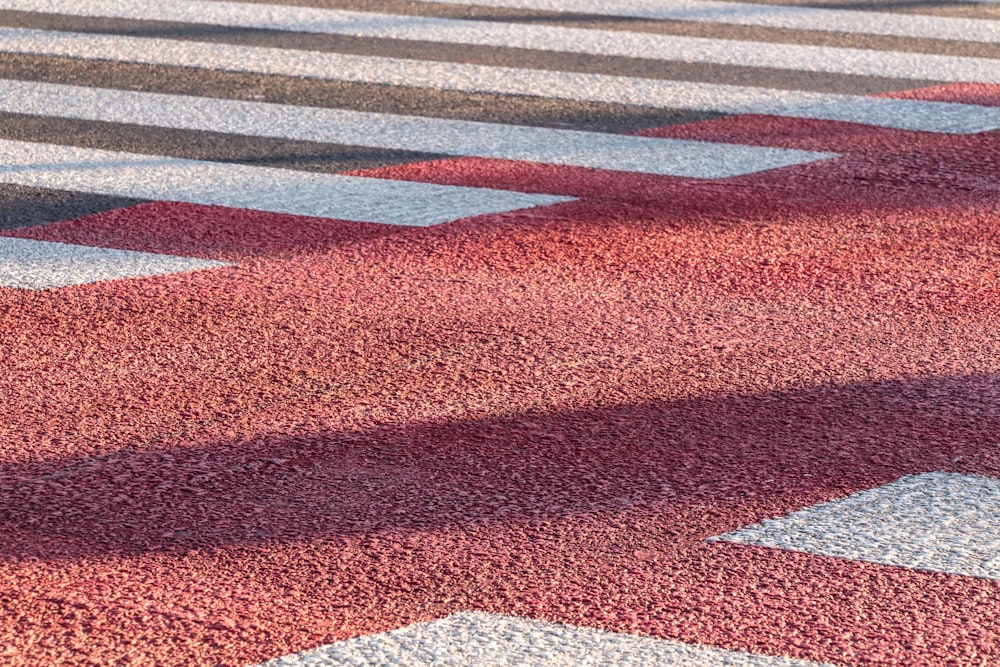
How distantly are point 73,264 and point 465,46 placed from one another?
4.34 metres

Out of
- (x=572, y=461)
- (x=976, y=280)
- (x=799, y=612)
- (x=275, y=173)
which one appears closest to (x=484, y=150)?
(x=275, y=173)

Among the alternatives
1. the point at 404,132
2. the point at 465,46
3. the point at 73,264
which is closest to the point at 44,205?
the point at 73,264

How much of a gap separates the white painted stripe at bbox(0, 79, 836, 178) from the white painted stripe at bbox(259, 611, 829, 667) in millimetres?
3752

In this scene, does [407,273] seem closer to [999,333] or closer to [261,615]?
[999,333]

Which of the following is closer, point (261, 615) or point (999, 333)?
point (261, 615)

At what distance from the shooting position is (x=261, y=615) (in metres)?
2.75

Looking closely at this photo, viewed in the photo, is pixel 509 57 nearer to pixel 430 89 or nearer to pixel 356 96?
pixel 430 89

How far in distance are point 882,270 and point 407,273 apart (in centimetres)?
135

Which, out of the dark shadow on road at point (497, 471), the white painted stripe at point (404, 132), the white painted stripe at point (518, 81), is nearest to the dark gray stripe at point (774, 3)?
the white painted stripe at point (518, 81)

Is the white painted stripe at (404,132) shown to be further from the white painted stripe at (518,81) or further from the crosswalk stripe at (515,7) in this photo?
the crosswalk stripe at (515,7)

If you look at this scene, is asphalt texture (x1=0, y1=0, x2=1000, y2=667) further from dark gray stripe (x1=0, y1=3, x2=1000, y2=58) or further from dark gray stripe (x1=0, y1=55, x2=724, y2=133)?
dark gray stripe (x1=0, y1=3, x2=1000, y2=58)

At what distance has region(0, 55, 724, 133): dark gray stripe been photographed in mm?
7289

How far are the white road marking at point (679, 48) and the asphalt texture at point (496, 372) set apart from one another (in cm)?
61

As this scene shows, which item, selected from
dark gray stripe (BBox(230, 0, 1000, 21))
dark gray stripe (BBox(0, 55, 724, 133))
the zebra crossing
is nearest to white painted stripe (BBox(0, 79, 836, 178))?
the zebra crossing
